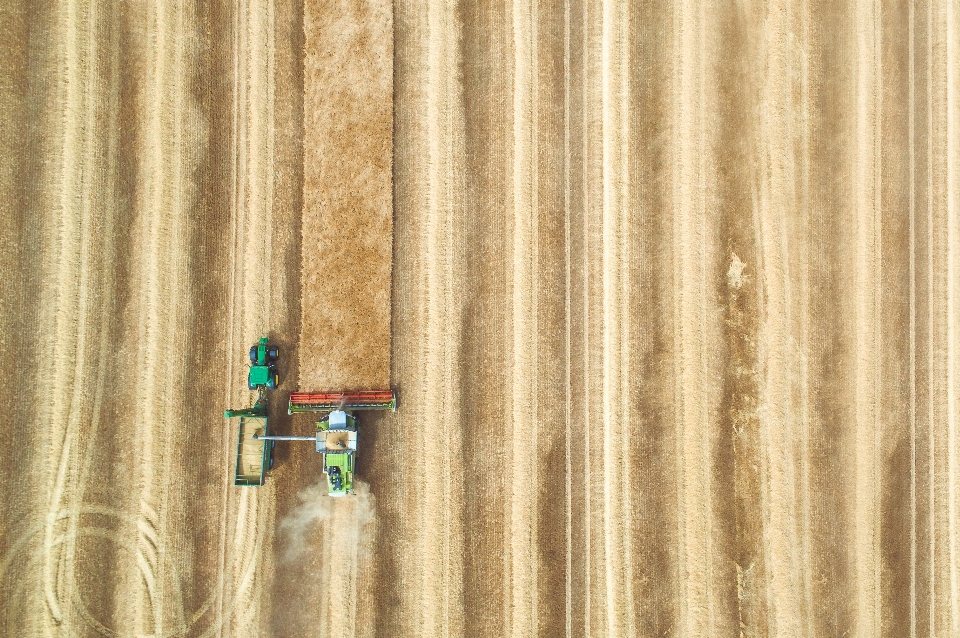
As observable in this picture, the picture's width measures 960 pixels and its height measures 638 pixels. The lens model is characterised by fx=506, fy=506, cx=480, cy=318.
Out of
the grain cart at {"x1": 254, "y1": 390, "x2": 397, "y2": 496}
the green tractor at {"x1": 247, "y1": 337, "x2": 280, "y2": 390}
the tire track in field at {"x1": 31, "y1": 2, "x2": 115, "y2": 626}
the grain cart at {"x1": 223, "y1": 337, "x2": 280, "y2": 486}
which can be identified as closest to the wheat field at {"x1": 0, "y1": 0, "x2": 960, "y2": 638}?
the tire track in field at {"x1": 31, "y1": 2, "x2": 115, "y2": 626}

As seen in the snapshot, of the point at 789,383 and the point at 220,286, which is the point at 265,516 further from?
the point at 789,383

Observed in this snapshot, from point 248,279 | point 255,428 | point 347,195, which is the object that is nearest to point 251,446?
point 255,428

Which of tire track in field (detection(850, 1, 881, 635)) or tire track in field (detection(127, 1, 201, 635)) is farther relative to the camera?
tire track in field (detection(850, 1, 881, 635))

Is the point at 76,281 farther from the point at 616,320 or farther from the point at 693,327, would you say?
the point at 693,327

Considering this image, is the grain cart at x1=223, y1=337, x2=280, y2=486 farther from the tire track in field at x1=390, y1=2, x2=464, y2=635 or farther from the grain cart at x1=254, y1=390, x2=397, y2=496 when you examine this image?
the tire track in field at x1=390, y1=2, x2=464, y2=635

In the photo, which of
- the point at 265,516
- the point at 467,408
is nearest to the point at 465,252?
the point at 467,408

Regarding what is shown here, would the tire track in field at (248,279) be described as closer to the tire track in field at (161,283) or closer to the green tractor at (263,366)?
the green tractor at (263,366)
